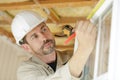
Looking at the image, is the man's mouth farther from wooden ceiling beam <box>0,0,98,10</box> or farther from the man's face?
wooden ceiling beam <box>0,0,98,10</box>

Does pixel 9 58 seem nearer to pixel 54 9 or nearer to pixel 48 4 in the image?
pixel 54 9

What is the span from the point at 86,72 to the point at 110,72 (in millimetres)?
412

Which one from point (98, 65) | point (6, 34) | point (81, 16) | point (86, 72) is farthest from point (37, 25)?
point (6, 34)

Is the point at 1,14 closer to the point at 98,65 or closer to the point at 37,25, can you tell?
the point at 37,25

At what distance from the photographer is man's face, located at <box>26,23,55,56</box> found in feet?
5.45

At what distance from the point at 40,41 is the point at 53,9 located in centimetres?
132

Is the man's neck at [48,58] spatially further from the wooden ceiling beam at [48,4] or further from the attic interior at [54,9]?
the wooden ceiling beam at [48,4]

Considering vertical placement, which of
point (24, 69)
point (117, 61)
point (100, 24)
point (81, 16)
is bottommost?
point (24, 69)

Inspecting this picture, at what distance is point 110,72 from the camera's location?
→ 0.75 metres

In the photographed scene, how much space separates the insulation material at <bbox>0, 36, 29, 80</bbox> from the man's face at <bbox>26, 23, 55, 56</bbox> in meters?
2.82

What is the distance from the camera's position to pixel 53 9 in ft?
9.57

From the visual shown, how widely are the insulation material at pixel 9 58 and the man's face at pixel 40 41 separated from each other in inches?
111

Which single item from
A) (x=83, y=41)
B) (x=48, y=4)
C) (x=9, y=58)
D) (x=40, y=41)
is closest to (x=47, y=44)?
(x=40, y=41)

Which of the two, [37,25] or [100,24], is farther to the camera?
[37,25]
